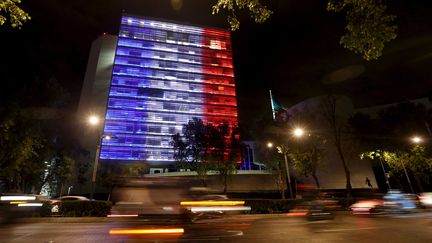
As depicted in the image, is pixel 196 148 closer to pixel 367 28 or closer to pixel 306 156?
pixel 306 156

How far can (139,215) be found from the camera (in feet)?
21.0

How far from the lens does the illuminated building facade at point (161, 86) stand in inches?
2948

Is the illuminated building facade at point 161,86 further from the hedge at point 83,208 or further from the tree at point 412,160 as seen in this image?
the hedge at point 83,208

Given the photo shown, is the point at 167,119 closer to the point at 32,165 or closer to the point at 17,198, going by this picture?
the point at 32,165

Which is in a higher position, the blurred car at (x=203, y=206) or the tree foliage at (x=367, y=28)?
the tree foliage at (x=367, y=28)

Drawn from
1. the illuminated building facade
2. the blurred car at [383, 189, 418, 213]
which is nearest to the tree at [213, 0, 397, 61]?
the blurred car at [383, 189, 418, 213]

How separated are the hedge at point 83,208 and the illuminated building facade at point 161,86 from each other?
5616 cm

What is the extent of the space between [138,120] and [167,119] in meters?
9.06

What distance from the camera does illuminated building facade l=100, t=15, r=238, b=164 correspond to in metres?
74.9

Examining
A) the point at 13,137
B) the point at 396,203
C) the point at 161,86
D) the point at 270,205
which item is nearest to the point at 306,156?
the point at 270,205

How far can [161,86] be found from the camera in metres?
83.7

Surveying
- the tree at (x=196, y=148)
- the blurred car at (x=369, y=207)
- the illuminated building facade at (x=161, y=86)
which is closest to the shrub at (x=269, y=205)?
the blurred car at (x=369, y=207)

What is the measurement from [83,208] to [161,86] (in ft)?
226

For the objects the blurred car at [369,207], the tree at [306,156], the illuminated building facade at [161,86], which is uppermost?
the illuminated building facade at [161,86]
